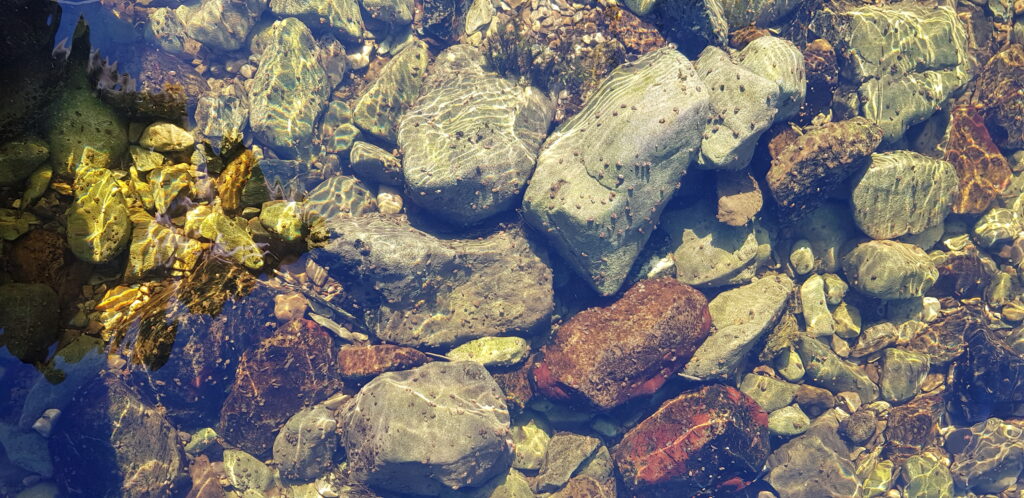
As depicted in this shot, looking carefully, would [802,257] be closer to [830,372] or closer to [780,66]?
[830,372]

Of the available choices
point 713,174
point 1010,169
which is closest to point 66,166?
point 713,174

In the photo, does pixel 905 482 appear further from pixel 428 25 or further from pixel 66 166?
pixel 66 166

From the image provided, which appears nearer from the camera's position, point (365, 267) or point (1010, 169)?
point (365, 267)

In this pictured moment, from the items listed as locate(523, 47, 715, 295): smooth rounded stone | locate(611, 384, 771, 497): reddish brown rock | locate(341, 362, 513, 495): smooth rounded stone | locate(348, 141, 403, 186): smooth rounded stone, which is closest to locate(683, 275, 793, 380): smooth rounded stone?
locate(611, 384, 771, 497): reddish brown rock

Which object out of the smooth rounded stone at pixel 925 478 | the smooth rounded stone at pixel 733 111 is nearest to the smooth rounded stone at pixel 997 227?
the smooth rounded stone at pixel 925 478

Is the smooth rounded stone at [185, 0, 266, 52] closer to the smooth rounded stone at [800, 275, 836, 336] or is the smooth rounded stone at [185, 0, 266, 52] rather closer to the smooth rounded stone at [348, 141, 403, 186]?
the smooth rounded stone at [348, 141, 403, 186]

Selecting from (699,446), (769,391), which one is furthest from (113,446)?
(769,391)
